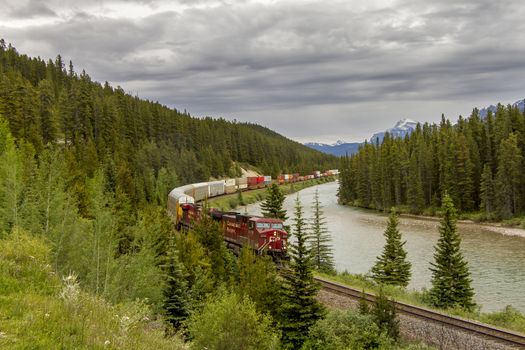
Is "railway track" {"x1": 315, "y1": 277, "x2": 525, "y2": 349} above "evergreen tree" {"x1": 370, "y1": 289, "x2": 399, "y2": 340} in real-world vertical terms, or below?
below

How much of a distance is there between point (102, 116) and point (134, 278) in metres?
84.6

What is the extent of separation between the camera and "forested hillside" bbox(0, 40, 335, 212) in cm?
7725

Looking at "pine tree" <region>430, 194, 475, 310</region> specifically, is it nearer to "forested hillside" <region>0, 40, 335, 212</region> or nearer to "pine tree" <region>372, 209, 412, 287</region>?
"pine tree" <region>372, 209, 412, 287</region>

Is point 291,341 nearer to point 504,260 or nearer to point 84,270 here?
point 84,270

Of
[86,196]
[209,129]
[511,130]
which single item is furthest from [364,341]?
[209,129]

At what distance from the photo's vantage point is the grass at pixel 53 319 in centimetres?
973

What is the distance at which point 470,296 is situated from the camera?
35875 millimetres

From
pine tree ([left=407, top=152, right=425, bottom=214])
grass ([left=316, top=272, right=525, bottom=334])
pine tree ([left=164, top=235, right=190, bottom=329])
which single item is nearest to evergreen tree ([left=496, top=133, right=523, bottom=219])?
pine tree ([left=407, top=152, right=425, bottom=214])

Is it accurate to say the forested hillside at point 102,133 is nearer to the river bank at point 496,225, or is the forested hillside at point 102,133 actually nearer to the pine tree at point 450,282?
the pine tree at point 450,282

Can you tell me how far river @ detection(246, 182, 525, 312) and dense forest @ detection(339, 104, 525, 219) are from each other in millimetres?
11768

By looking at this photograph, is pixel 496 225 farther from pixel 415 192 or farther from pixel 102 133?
pixel 102 133

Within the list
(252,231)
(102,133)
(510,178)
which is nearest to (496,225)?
(510,178)

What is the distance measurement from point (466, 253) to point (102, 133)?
271 ft

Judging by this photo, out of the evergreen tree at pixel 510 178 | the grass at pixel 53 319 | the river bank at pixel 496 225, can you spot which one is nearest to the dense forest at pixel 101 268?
the grass at pixel 53 319
